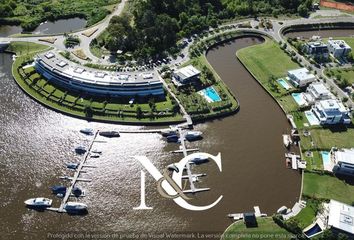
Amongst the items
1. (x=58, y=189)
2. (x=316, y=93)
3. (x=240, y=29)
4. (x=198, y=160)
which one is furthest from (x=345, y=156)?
(x=240, y=29)

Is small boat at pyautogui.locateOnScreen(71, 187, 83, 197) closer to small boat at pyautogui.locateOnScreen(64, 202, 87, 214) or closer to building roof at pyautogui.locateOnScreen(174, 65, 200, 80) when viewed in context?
small boat at pyautogui.locateOnScreen(64, 202, 87, 214)

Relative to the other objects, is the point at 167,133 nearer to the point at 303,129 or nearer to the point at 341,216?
the point at 303,129

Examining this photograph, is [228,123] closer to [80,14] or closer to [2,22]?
[80,14]

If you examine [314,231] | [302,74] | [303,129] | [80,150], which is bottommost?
[314,231]

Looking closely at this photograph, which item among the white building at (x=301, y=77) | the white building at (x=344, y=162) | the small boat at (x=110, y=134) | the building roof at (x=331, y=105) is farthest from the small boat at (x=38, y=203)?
the white building at (x=301, y=77)

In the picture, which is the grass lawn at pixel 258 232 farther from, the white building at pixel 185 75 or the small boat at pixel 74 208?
the white building at pixel 185 75

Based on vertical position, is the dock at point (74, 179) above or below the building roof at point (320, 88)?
below

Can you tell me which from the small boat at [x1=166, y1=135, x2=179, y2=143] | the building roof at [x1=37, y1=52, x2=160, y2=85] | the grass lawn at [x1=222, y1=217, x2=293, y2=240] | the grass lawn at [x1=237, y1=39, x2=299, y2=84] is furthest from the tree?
the grass lawn at [x1=222, y1=217, x2=293, y2=240]
